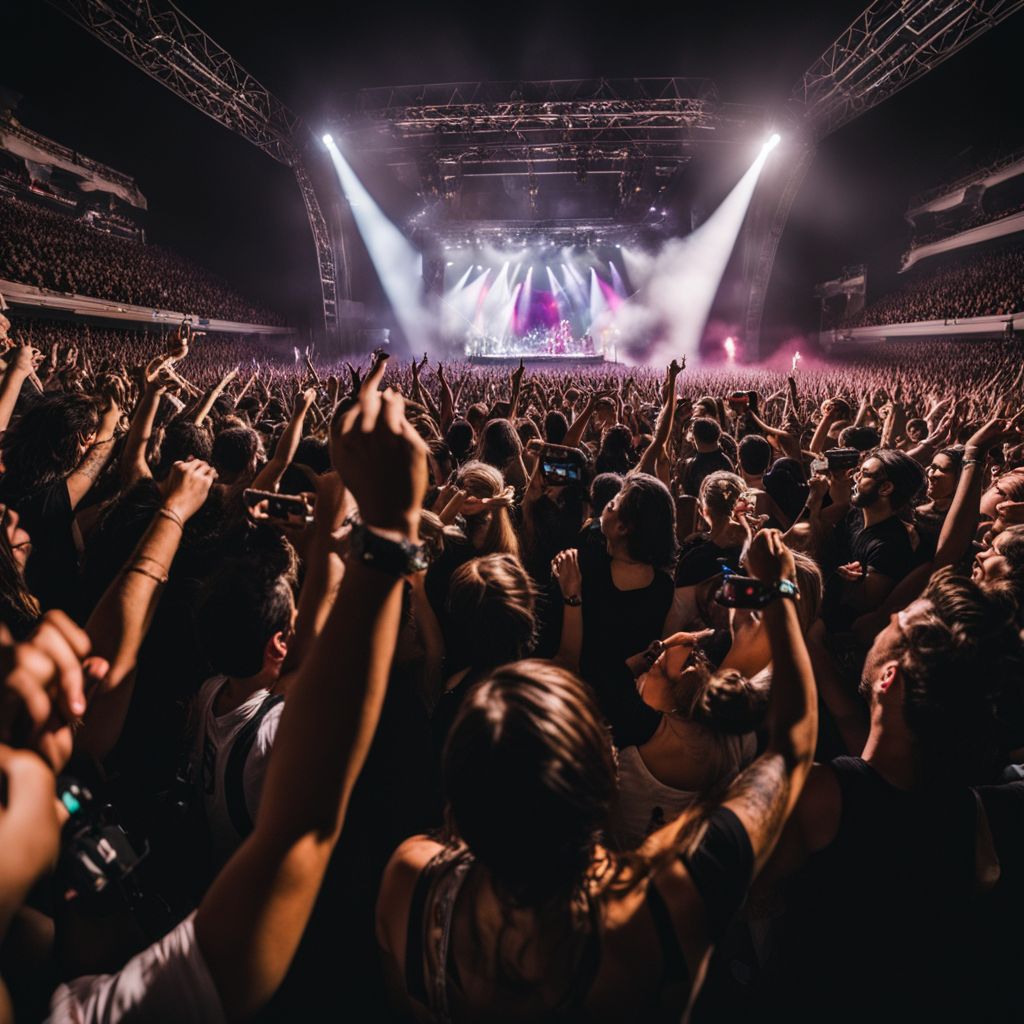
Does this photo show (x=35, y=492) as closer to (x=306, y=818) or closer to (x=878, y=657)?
(x=306, y=818)

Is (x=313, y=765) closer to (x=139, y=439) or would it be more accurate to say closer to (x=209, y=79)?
(x=139, y=439)

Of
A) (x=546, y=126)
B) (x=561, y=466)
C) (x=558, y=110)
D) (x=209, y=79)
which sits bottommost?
(x=561, y=466)

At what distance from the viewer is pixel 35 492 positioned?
246 centimetres

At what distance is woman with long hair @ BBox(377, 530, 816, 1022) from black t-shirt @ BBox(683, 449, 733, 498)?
3.69m

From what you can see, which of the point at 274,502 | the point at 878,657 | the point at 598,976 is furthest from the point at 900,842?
the point at 274,502

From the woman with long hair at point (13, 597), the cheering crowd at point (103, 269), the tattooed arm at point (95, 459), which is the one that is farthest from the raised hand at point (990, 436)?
the cheering crowd at point (103, 269)

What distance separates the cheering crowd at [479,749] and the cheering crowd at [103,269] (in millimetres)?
16961

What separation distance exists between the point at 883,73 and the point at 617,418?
13.4 m

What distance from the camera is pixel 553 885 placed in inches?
32.0

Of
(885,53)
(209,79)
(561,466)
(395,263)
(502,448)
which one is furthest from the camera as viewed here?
(395,263)

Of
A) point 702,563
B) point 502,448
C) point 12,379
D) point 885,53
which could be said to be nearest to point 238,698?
point 702,563

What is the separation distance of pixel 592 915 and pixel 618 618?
4.86ft

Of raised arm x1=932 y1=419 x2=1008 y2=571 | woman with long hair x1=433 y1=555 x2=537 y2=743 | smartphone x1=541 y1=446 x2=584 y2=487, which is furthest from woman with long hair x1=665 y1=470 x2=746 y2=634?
woman with long hair x1=433 y1=555 x2=537 y2=743

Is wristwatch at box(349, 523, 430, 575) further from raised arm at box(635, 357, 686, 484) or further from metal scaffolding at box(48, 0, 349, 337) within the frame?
metal scaffolding at box(48, 0, 349, 337)
